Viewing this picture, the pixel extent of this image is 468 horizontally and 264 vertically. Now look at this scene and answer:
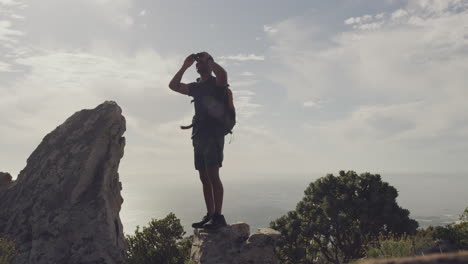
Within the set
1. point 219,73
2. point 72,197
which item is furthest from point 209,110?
point 72,197

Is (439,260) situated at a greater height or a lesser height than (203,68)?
lesser

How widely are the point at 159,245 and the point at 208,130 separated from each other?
6712mm

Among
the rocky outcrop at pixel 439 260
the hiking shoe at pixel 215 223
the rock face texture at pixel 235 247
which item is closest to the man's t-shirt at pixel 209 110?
the hiking shoe at pixel 215 223

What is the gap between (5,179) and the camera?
11.6 metres

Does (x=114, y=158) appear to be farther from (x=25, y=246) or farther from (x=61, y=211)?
(x=25, y=246)

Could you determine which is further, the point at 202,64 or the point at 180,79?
the point at 180,79

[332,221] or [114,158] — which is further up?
[114,158]

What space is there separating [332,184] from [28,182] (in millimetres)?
27436

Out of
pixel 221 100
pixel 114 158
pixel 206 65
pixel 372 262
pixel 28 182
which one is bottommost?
pixel 372 262

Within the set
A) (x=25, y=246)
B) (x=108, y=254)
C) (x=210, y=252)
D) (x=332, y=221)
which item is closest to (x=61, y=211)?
(x=25, y=246)

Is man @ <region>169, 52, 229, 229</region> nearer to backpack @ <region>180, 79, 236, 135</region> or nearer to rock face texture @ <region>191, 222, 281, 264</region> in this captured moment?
backpack @ <region>180, 79, 236, 135</region>

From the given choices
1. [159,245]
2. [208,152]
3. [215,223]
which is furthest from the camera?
[159,245]

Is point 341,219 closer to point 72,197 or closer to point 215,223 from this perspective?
point 215,223

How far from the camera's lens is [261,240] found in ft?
21.7
